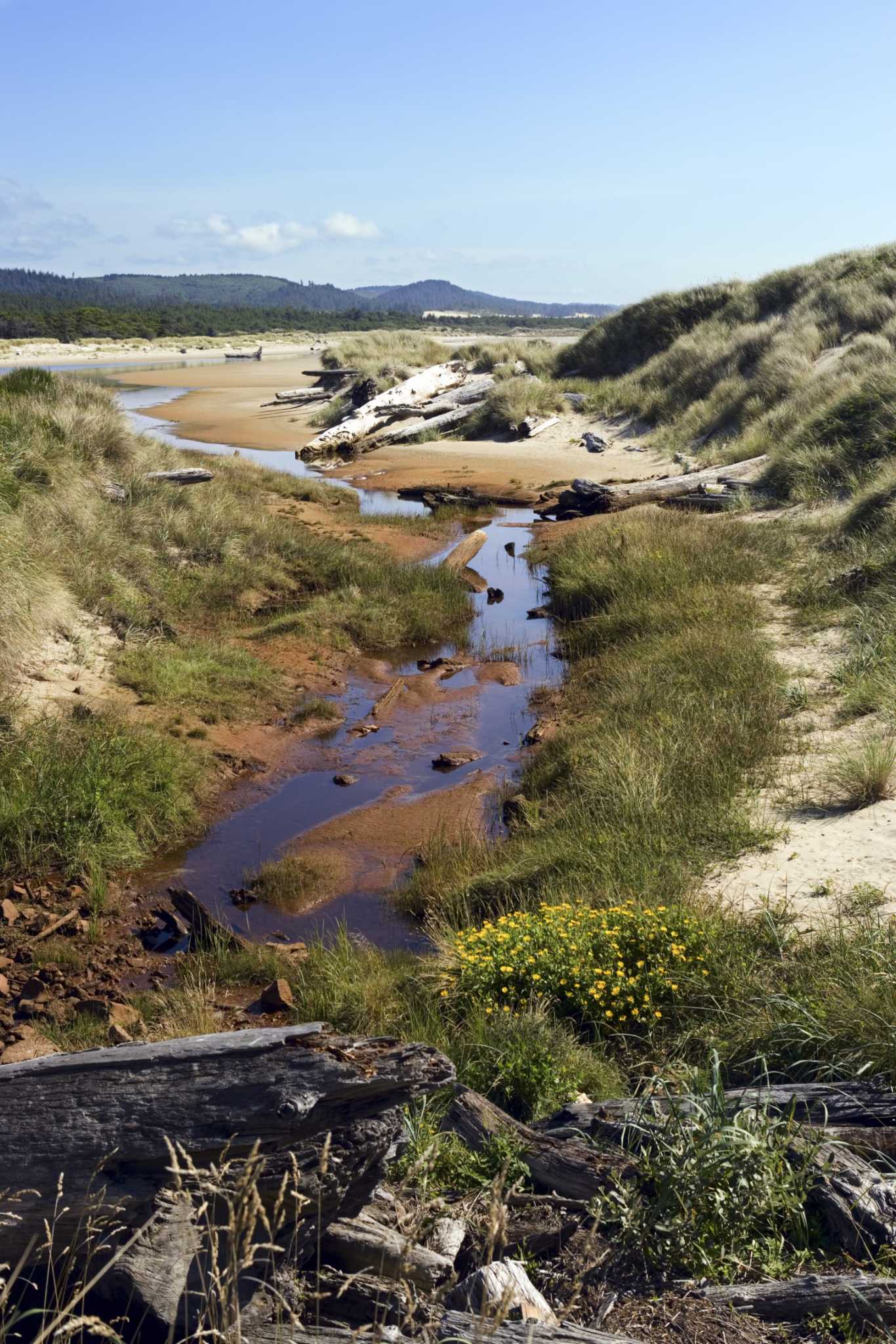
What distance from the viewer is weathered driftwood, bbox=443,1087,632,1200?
2.85 metres

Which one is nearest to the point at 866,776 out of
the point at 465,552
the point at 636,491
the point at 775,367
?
the point at 465,552

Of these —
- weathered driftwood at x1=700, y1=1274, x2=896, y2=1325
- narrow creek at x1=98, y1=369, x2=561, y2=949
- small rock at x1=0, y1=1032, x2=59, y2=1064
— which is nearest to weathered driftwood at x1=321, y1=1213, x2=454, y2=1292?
weathered driftwood at x1=700, y1=1274, x2=896, y2=1325

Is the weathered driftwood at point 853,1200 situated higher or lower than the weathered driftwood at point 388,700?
higher

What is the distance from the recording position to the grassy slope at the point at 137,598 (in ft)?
23.7

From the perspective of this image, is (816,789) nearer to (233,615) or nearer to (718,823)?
(718,823)

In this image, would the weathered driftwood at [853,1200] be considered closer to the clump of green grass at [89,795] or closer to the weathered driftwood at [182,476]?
the clump of green grass at [89,795]

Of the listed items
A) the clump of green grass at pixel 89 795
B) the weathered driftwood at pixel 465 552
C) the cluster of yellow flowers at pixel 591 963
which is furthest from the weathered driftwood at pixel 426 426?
the cluster of yellow flowers at pixel 591 963

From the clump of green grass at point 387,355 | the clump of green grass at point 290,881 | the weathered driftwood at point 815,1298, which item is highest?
the clump of green grass at point 387,355

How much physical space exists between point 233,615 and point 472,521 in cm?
743

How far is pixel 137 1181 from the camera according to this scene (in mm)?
2355

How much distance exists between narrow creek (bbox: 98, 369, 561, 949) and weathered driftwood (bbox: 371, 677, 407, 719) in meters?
0.13

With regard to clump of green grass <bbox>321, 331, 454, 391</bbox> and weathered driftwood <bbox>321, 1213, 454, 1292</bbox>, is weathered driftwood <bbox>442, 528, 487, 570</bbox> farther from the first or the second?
clump of green grass <bbox>321, 331, 454, 391</bbox>

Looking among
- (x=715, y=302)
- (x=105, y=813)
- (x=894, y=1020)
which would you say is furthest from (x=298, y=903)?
(x=715, y=302)

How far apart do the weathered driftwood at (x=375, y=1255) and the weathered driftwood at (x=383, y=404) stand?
2396 centimetres
